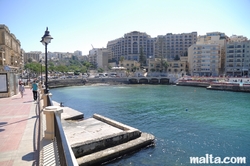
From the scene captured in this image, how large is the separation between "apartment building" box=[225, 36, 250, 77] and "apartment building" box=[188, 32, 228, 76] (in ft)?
13.6

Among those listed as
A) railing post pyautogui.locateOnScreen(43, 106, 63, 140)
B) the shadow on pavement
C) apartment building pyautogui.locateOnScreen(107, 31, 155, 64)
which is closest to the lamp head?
railing post pyautogui.locateOnScreen(43, 106, 63, 140)

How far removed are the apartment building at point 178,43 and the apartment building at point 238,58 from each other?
4039cm

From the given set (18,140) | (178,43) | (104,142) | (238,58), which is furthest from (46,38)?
(178,43)

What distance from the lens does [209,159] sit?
11.4 meters

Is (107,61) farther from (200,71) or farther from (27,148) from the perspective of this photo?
(27,148)

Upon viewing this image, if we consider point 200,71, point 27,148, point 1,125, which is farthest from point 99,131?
point 200,71

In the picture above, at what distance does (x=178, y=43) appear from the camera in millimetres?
129750

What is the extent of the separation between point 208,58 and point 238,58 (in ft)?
37.4

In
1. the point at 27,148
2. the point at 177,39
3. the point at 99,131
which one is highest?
the point at 177,39

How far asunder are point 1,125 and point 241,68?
91.2 meters

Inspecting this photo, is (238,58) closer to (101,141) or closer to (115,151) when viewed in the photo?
(115,151)

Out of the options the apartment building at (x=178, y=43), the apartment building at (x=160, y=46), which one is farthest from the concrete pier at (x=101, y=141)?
the apartment building at (x=178, y=43)

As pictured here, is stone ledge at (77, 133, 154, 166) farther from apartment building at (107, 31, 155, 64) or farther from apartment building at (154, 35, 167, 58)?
apartment building at (107, 31, 155, 64)

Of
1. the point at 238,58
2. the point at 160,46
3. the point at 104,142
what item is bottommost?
the point at 104,142
